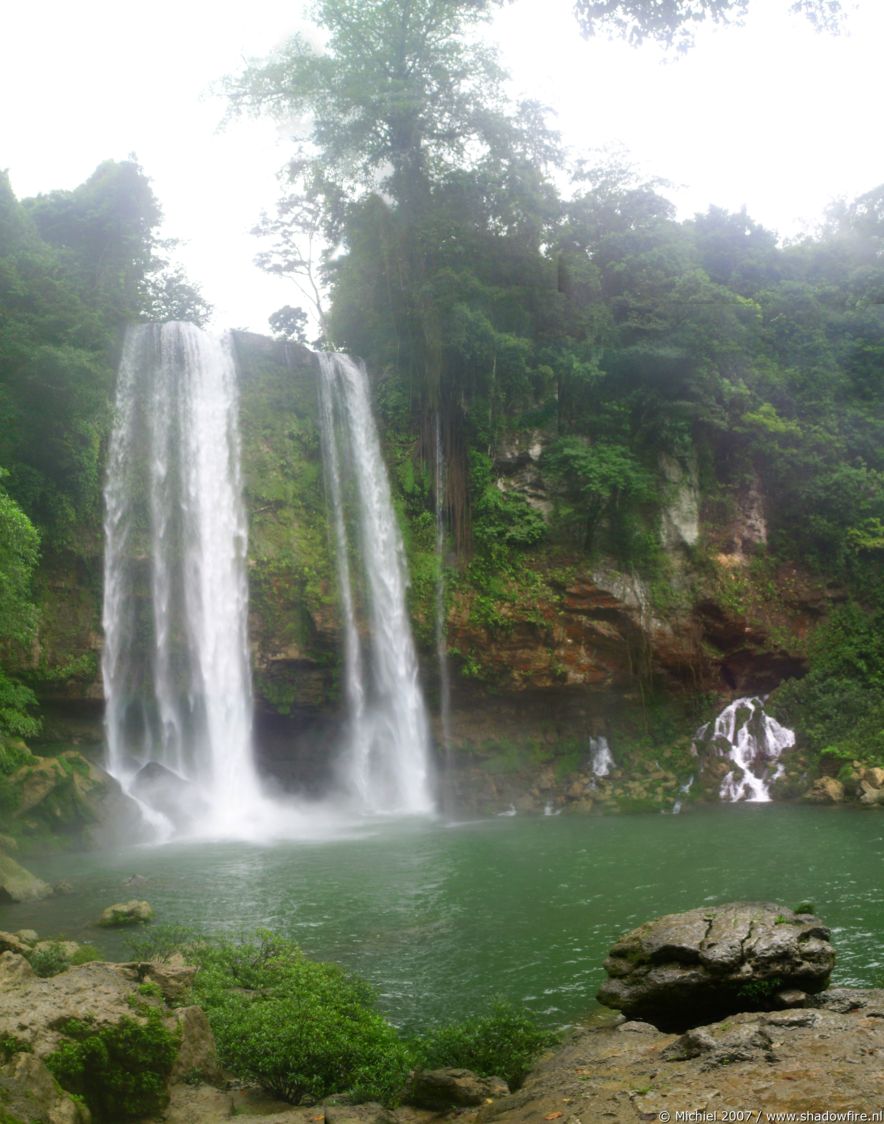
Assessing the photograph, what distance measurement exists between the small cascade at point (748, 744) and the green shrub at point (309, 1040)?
16.0 meters

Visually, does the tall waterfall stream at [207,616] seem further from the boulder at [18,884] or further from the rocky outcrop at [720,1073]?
the rocky outcrop at [720,1073]

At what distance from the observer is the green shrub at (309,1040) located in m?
5.83

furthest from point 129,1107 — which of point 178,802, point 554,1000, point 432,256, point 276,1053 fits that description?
point 432,256

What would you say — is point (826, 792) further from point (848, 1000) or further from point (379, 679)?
point (848, 1000)

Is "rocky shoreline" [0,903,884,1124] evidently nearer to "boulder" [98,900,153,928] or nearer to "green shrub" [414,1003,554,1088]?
"green shrub" [414,1003,554,1088]

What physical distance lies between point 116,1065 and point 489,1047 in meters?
2.62

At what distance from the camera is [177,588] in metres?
20.2

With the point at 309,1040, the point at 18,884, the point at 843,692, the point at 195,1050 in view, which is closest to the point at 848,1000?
the point at 309,1040

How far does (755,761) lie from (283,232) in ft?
84.9

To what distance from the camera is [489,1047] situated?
20.7 feet

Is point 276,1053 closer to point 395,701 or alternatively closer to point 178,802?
point 178,802

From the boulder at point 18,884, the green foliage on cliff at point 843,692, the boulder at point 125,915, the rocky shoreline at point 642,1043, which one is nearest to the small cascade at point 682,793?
the green foliage on cliff at point 843,692

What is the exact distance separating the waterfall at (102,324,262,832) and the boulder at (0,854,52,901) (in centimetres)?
571

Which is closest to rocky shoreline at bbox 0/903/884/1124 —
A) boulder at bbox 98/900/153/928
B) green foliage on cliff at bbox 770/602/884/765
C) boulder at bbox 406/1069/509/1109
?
boulder at bbox 406/1069/509/1109
